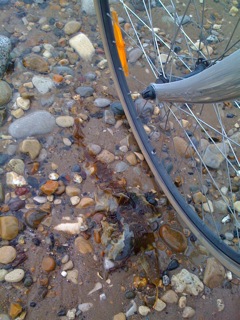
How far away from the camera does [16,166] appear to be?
55.9 inches

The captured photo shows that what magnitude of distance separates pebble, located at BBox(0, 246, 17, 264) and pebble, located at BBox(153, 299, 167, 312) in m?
0.43

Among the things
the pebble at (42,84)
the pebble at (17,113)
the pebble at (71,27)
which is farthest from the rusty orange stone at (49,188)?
the pebble at (71,27)

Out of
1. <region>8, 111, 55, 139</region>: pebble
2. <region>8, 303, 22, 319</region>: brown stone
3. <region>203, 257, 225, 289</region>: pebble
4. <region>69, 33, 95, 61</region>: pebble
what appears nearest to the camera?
<region>8, 303, 22, 319</region>: brown stone

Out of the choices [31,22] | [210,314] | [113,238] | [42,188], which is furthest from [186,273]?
[31,22]

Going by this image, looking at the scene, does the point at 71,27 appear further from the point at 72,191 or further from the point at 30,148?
the point at 72,191

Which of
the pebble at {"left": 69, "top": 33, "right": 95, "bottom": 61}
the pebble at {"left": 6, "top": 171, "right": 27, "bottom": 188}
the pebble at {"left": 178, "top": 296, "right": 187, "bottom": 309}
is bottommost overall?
the pebble at {"left": 178, "top": 296, "right": 187, "bottom": 309}

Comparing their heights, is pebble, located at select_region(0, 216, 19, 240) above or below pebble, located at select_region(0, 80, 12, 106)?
below

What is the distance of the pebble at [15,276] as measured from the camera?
4.00 ft

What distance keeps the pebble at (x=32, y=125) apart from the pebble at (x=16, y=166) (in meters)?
0.10

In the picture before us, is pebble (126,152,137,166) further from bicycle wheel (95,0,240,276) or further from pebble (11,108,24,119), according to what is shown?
pebble (11,108,24,119)

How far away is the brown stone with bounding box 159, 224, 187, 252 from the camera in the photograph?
1326 mm

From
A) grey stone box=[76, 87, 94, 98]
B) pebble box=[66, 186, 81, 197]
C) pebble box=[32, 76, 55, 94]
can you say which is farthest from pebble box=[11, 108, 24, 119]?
pebble box=[66, 186, 81, 197]

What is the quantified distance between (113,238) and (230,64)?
70 centimetres

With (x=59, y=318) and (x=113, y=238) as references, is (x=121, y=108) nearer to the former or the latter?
(x=113, y=238)
